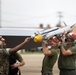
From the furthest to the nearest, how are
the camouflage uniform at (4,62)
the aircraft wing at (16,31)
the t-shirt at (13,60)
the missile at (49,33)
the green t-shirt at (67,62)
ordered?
the aircraft wing at (16,31), the green t-shirt at (67,62), the t-shirt at (13,60), the missile at (49,33), the camouflage uniform at (4,62)

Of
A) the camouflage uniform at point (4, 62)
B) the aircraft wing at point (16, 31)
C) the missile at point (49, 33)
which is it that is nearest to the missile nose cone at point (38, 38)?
the missile at point (49, 33)

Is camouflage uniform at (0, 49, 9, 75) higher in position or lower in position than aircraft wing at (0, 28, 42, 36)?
lower

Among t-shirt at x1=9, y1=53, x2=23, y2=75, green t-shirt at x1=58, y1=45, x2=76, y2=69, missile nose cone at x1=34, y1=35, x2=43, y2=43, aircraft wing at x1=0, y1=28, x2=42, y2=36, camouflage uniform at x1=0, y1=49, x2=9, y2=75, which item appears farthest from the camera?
aircraft wing at x1=0, y1=28, x2=42, y2=36

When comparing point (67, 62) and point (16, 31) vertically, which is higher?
point (16, 31)

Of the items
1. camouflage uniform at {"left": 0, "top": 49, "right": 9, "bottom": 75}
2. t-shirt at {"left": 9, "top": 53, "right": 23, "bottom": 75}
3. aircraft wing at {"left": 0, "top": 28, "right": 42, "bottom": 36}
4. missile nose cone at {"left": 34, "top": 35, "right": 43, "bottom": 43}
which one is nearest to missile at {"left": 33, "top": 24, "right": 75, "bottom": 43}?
missile nose cone at {"left": 34, "top": 35, "right": 43, "bottom": 43}

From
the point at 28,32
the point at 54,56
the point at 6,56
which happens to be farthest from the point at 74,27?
the point at 28,32

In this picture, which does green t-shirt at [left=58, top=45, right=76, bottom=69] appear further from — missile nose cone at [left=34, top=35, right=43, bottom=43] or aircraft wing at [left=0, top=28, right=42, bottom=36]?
aircraft wing at [left=0, top=28, right=42, bottom=36]

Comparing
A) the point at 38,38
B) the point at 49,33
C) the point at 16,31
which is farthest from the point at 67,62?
the point at 16,31

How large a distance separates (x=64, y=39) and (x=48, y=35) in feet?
2.32

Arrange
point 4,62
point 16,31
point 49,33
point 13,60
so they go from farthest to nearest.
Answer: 1. point 16,31
2. point 13,60
3. point 49,33
4. point 4,62

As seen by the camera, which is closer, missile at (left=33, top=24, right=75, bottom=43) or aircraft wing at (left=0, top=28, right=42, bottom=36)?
missile at (left=33, top=24, right=75, bottom=43)

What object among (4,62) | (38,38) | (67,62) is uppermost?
(38,38)

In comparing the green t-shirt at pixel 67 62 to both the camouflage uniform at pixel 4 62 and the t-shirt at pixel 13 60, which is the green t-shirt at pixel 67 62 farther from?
the camouflage uniform at pixel 4 62

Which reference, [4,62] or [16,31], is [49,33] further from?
[16,31]
